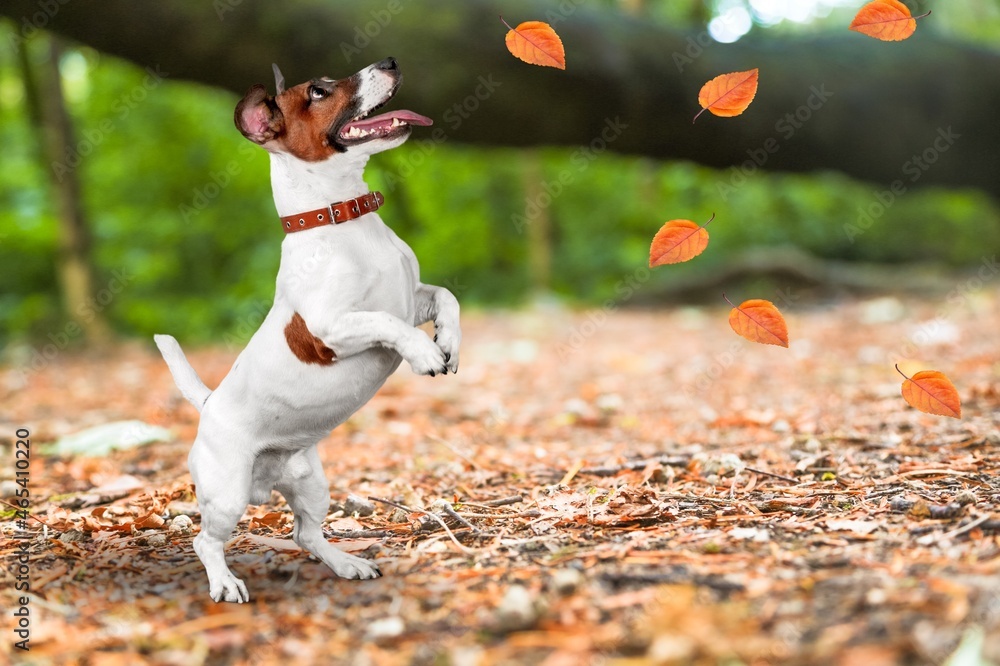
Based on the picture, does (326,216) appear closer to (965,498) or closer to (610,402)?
(965,498)

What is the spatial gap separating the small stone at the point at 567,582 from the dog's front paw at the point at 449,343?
0.59m

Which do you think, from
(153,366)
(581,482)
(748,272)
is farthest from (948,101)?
(153,366)

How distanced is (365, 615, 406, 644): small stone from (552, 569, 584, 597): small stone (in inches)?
13.9

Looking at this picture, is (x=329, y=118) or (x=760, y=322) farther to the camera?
(x=760, y=322)

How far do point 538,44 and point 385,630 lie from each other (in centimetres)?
155

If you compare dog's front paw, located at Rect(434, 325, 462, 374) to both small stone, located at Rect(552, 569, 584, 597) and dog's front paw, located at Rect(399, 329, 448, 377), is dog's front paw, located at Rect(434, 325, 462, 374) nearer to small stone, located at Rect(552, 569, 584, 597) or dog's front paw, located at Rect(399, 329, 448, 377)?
dog's front paw, located at Rect(399, 329, 448, 377)

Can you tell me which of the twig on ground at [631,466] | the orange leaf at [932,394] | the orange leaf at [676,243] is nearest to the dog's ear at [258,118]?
the orange leaf at [676,243]

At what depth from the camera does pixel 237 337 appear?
31.0ft

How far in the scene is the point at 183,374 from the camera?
2.52 meters

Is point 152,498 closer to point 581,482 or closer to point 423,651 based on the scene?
point 581,482

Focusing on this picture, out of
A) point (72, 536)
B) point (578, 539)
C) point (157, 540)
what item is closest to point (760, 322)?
point (578, 539)

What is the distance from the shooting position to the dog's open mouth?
89.2 inches

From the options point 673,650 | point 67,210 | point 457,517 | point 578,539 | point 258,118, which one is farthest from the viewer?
point 67,210

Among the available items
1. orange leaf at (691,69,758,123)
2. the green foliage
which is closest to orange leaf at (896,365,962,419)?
orange leaf at (691,69,758,123)
